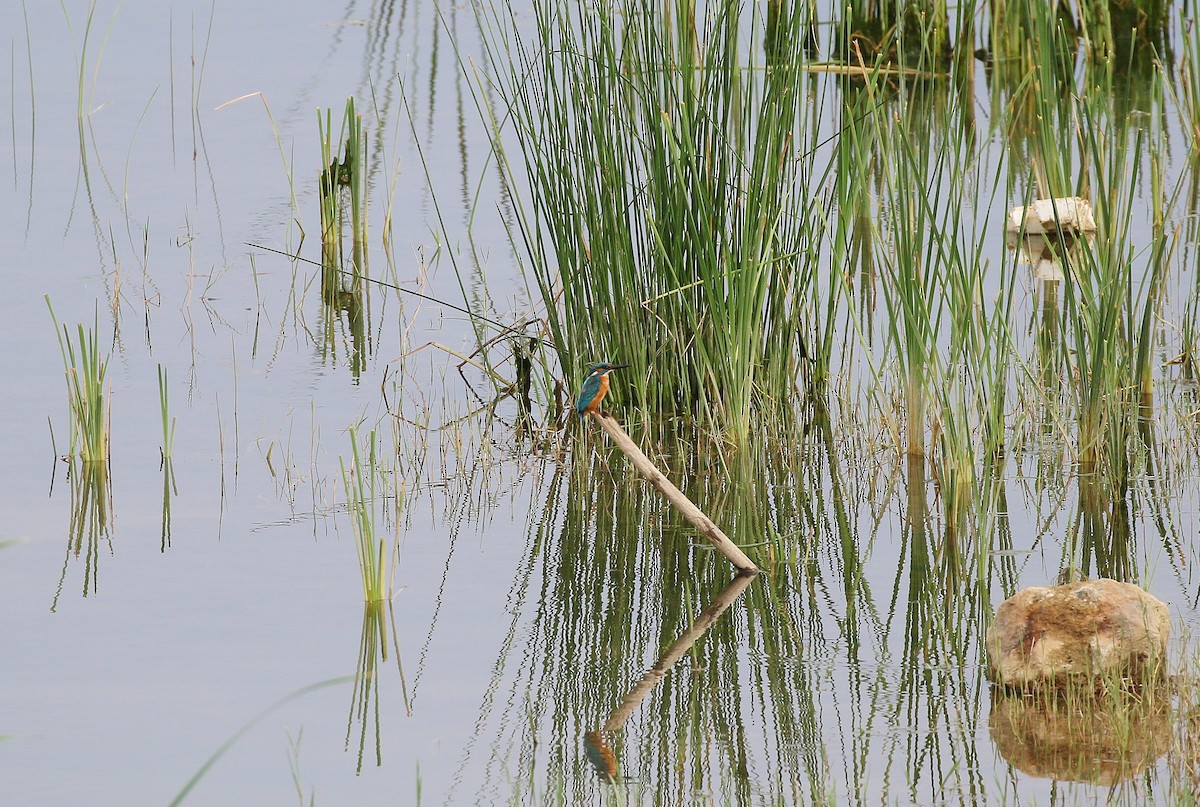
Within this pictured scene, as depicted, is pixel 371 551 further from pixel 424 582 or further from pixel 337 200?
pixel 337 200

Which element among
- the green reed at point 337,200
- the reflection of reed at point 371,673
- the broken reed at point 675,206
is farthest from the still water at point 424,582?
the broken reed at point 675,206

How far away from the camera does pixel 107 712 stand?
10.6ft

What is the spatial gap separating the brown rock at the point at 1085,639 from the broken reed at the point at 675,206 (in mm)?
1423

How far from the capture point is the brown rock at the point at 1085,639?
10.6 feet

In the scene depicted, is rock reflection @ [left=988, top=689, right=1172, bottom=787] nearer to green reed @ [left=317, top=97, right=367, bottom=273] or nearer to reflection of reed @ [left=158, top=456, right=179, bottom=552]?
reflection of reed @ [left=158, top=456, right=179, bottom=552]

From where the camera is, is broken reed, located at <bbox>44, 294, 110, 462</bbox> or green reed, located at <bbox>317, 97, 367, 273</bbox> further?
green reed, located at <bbox>317, 97, 367, 273</bbox>

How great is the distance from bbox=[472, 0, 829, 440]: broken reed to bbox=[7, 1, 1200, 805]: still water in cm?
24

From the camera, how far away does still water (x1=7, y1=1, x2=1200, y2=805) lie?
3.02 metres

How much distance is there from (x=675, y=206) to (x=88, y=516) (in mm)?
1706

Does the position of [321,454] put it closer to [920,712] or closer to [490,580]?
[490,580]

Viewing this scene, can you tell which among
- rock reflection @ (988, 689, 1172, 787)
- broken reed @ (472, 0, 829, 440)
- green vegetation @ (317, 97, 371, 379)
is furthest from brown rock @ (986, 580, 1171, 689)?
green vegetation @ (317, 97, 371, 379)

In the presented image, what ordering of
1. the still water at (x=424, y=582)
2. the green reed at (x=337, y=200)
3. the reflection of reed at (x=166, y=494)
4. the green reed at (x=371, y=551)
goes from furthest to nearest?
the green reed at (x=337, y=200) < the reflection of reed at (x=166, y=494) < the green reed at (x=371, y=551) < the still water at (x=424, y=582)

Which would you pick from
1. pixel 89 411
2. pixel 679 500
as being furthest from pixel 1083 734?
pixel 89 411

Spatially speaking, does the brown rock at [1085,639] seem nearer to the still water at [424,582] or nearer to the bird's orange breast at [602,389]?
the still water at [424,582]
